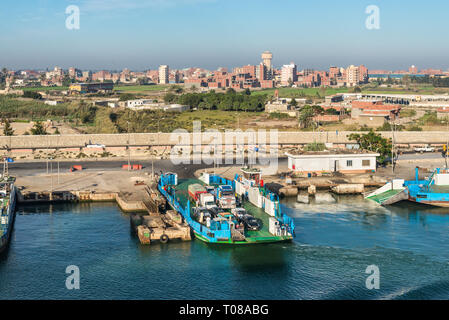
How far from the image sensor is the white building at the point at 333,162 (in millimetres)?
44031

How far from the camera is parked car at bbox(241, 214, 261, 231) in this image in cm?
2745

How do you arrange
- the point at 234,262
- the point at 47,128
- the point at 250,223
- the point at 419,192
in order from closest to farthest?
1. the point at 234,262
2. the point at 250,223
3. the point at 419,192
4. the point at 47,128

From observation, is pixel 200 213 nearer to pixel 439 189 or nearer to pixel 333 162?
pixel 439 189

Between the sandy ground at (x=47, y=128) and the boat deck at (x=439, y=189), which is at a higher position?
the sandy ground at (x=47, y=128)

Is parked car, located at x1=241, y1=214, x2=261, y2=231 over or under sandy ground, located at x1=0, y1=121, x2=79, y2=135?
under

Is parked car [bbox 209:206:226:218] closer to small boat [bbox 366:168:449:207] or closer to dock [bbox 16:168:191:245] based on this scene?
dock [bbox 16:168:191:245]

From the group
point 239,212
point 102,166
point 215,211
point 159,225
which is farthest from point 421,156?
point 159,225

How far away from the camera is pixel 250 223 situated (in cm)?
2769

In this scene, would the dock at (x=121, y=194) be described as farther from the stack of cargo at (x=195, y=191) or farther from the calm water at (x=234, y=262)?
the stack of cargo at (x=195, y=191)

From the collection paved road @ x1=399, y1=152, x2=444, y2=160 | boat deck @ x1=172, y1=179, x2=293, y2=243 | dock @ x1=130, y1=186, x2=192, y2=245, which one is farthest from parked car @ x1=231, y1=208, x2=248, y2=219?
paved road @ x1=399, y1=152, x2=444, y2=160

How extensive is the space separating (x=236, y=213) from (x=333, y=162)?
57.3 feet

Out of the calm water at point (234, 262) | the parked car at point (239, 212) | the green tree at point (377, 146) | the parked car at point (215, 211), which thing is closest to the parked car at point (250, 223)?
the parked car at point (239, 212)

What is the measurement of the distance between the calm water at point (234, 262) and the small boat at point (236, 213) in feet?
1.88
